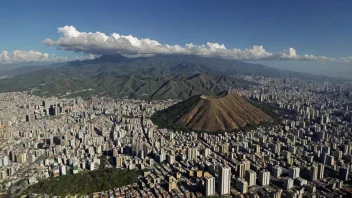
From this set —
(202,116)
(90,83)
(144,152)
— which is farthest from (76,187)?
(90,83)

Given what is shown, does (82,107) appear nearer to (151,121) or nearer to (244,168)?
(151,121)

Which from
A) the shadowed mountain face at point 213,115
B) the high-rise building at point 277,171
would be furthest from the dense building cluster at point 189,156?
the shadowed mountain face at point 213,115

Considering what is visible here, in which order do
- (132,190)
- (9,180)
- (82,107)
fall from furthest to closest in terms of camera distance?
1. (82,107)
2. (9,180)
3. (132,190)

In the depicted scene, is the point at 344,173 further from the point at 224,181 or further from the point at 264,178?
the point at 224,181

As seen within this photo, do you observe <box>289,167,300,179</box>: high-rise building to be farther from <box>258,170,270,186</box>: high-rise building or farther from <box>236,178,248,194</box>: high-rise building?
<box>236,178,248,194</box>: high-rise building

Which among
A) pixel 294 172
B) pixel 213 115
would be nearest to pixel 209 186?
pixel 294 172

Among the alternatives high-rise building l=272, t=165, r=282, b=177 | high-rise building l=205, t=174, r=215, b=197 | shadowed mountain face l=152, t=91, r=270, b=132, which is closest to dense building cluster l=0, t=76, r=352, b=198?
high-rise building l=205, t=174, r=215, b=197
